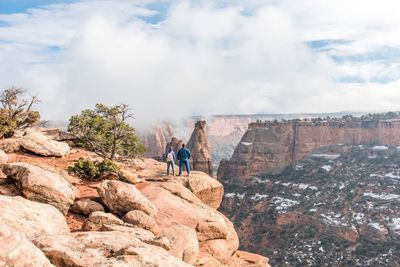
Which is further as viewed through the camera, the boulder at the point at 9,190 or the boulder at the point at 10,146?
the boulder at the point at 10,146

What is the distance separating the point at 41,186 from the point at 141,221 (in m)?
4.91

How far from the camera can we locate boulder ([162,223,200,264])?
18.4m

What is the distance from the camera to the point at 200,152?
12575 cm

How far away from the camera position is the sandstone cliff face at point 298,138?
458 feet

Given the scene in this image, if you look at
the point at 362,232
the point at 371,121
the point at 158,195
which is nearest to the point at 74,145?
the point at 158,195

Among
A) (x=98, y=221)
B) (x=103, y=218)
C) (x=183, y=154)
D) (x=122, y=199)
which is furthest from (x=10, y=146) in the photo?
(x=103, y=218)

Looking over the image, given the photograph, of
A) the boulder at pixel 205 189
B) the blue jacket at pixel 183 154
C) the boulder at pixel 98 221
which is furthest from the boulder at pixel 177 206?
the boulder at pixel 98 221

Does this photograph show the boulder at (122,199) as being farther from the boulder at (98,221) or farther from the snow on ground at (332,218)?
the snow on ground at (332,218)

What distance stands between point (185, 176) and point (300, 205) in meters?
78.5

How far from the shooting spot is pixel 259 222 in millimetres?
101062

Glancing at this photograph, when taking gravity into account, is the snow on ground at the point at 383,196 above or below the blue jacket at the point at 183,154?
below

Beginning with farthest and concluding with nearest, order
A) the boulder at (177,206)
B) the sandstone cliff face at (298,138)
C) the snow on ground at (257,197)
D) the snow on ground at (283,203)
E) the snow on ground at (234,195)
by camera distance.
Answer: the sandstone cliff face at (298,138), the snow on ground at (234,195), the snow on ground at (257,197), the snow on ground at (283,203), the boulder at (177,206)

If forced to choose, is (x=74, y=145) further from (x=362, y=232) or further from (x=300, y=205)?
(x=300, y=205)

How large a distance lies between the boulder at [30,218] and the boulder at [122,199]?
14.6 feet
